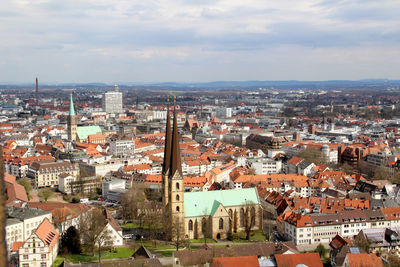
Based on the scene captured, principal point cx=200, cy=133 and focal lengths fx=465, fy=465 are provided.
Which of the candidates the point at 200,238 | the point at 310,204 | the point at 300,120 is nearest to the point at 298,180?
the point at 310,204

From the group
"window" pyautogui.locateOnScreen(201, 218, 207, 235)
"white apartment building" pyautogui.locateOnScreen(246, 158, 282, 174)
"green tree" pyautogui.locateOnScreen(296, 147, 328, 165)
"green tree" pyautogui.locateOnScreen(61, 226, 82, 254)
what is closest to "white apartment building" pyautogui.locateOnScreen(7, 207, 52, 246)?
"green tree" pyautogui.locateOnScreen(61, 226, 82, 254)

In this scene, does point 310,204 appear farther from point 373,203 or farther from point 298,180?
point 298,180

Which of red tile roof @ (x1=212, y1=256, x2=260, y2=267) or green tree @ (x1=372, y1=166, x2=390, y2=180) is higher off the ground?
red tile roof @ (x1=212, y1=256, x2=260, y2=267)

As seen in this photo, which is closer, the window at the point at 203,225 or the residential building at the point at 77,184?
the window at the point at 203,225

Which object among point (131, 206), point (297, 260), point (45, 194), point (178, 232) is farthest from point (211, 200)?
point (45, 194)

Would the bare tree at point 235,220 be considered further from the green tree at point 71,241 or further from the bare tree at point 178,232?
the green tree at point 71,241

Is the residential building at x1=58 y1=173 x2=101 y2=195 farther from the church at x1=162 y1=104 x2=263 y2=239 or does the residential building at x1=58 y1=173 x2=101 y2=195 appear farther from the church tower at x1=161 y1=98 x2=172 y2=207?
the church at x1=162 y1=104 x2=263 y2=239

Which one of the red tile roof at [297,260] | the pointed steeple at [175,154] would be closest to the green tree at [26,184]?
the pointed steeple at [175,154]
